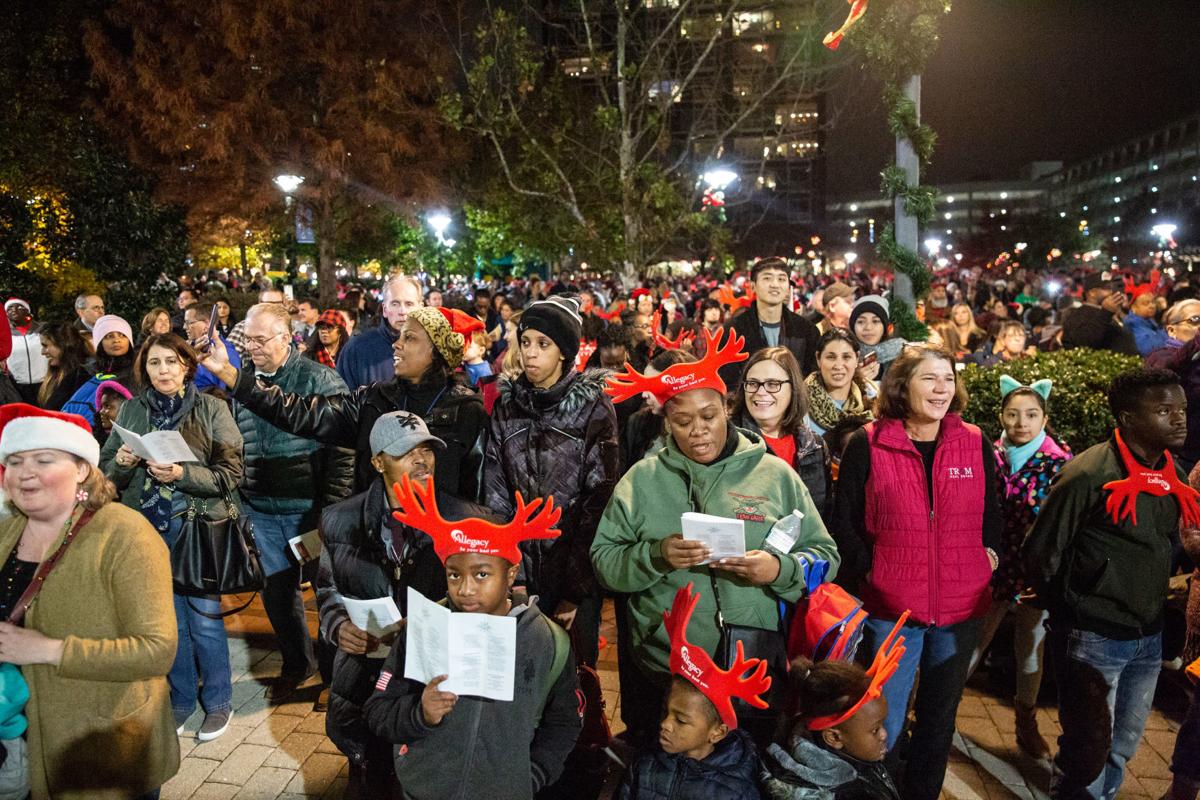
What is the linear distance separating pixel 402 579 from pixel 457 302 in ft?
38.0

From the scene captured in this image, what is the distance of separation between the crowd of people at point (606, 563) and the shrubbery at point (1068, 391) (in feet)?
4.46

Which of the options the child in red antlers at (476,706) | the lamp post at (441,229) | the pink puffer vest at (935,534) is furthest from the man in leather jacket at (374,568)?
the lamp post at (441,229)

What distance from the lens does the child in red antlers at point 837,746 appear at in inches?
107

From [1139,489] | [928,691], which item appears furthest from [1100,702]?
[1139,489]

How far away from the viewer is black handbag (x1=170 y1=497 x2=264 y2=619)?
451cm

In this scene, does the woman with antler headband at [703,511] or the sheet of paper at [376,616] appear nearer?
the sheet of paper at [376,616]

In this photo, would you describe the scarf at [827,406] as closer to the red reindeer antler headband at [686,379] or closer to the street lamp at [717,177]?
the red reindeer antler headband at [686,379]

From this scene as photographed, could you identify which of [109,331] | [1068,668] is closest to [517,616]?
[1068,668]

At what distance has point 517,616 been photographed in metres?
2.84

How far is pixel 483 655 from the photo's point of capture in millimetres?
2547

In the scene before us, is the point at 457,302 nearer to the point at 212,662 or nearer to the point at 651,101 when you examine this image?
the point at 651,101

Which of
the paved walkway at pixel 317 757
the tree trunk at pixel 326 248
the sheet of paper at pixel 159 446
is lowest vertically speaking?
the paved walkway at pixel 317 757

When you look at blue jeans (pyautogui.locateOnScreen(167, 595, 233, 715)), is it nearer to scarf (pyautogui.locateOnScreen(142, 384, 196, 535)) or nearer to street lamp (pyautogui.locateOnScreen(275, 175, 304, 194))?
scarf (pyautogui.locateOnScreen(142, 384, 196, 535))

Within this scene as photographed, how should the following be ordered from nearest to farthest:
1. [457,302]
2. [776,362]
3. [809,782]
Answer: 1. [809,782]
2. [776,362]
3. [457,302]
